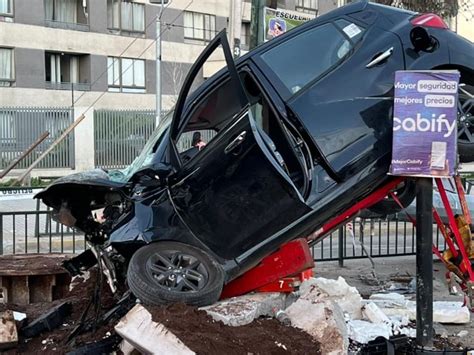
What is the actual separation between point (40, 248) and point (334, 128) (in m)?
6.92

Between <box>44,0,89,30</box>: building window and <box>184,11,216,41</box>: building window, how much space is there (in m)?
6.32

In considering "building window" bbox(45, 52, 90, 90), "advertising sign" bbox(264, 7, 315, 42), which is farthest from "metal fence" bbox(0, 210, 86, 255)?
"building window" bbox(45, 52, 90, 90)

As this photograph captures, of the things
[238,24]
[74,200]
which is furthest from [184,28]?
[74,200]

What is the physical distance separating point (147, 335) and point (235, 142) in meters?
1.45

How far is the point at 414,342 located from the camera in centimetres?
515

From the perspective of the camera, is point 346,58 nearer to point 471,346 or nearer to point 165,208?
point 165,208

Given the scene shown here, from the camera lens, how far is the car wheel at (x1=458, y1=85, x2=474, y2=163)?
17.5 ft

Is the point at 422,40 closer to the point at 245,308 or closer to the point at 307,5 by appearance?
the point at 245,308

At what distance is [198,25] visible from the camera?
37.8 m

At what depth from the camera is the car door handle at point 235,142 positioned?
4.36 m

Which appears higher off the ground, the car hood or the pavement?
the car hood

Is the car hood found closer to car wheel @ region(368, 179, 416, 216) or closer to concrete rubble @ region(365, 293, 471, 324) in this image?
car wheel @ region(368, 179, 416, 216)

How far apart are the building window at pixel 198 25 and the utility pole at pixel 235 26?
27111 mm

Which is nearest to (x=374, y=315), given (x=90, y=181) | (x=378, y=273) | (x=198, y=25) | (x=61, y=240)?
(x=90, y=181)
